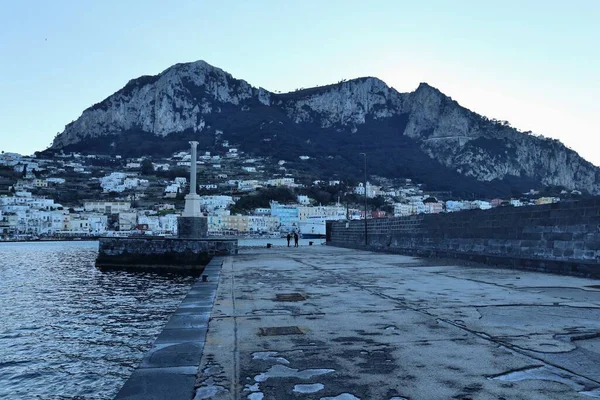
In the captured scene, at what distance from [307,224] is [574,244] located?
110218 millimetres

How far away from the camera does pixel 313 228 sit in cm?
12062

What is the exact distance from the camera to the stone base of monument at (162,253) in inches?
1297

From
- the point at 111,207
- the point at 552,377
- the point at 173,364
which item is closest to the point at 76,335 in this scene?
the point at 173,364

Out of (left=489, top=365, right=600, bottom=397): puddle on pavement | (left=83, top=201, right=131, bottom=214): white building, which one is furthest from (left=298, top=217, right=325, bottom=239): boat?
(left=489, top=365, right=600, bottom=397): puddle on pavement

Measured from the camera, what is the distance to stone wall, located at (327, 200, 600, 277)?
13.1 metres

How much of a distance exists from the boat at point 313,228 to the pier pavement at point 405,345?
10988 centimetres

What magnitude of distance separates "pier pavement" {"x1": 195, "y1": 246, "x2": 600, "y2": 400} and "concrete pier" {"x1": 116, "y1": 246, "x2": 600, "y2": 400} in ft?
0.04

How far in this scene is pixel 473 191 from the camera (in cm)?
19212

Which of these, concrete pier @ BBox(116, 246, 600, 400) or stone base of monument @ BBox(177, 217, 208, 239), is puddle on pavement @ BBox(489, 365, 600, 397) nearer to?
concrete pier @ BBox(116, 246, 600, 400)

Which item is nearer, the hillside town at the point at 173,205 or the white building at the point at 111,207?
the hillside town at the point at 173,205

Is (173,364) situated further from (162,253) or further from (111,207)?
(111,207)

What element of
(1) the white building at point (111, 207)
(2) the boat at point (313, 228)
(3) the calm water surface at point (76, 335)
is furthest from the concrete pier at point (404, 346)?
(1) the white building at point (111, 207)

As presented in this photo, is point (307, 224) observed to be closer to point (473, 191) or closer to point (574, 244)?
point (473, 191)

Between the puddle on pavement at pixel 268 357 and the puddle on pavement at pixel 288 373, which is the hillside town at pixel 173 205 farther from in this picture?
the puddle on pavement at pixel 288 373
